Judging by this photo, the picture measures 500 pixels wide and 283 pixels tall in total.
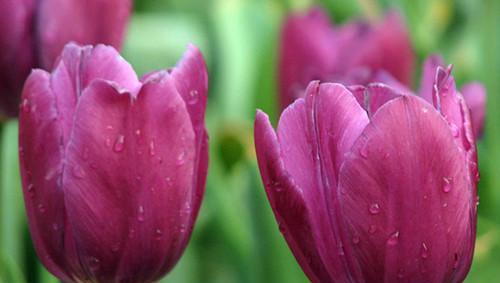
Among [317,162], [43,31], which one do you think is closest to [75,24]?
[43,31]

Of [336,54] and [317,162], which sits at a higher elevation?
[317,162]

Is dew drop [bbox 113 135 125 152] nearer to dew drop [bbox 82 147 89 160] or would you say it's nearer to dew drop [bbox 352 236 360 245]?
dew drop [bbox 82 147 89 160]

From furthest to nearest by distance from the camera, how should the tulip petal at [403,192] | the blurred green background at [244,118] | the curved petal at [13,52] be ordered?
the blurred green background at [244,118] → the curved petal at [13,52] → the tulip petal at [403,192]

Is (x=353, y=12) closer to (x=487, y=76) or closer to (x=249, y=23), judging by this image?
(x=249, y=23)

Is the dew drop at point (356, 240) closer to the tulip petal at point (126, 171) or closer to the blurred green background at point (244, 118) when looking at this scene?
the tulip petal at point (126, 171)

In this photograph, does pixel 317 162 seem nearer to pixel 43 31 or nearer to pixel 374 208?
pixel 374 208

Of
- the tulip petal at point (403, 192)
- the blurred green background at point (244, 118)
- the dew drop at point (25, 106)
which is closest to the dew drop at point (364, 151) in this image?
the tulip petal at point (403, 192)

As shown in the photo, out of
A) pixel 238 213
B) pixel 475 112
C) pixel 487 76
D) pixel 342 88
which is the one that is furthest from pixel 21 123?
pixel 487 76

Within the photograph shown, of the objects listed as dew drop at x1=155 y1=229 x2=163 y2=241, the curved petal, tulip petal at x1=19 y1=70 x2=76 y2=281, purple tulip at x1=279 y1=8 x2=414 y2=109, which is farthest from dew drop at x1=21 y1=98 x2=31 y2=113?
purple tulip at x1=279 y1=8 x2=414 y2=109
